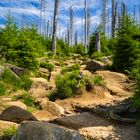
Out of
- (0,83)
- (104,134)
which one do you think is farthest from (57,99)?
(104,134)

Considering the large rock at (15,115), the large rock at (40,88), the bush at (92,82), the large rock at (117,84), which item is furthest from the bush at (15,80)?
the large rock at (15,115)

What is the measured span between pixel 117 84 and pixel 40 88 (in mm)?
2468

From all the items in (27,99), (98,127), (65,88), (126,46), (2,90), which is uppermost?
(126,46)

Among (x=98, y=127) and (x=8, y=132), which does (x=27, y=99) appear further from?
(x=8, y=132)

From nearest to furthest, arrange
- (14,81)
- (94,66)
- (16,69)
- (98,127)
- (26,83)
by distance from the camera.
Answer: (98,127) → (26,83) → (14,81) → (16,69) → (94,66)

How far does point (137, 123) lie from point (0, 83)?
6.25 meters

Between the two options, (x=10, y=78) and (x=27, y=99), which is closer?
(x=27, y=99)

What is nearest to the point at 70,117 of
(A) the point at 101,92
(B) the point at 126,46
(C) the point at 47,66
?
(A) the point at 101,92

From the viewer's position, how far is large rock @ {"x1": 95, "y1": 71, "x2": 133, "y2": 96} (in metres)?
12.9

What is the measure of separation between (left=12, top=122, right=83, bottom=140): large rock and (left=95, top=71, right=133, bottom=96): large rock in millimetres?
5442

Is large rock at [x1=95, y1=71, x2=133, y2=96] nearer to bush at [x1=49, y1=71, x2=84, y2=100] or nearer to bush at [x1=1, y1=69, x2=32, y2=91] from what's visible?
bush at [x1=49, y1=71, x2=84, y2=100]

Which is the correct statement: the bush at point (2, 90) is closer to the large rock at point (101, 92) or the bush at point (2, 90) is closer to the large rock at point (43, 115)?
the large rock at point (43, 115)

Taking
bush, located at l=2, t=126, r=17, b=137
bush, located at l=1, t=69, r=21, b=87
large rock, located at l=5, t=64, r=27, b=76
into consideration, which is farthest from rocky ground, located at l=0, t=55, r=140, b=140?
large rock, located at l=5, t=64, r=27, b=76

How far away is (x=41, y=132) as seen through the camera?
282 inches
